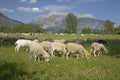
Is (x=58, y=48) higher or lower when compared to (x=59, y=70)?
higher

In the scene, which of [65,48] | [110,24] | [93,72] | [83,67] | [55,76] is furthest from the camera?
[110,24]

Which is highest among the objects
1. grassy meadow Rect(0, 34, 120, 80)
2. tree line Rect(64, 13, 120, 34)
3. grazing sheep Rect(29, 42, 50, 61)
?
tree line Rect(64, 13, 120, 34)

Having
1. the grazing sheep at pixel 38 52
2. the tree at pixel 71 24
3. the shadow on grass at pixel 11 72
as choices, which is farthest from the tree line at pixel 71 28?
the shadow on grass at pixel 11 72

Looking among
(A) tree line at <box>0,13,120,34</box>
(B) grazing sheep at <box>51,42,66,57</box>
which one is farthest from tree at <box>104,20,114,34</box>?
(B) grazing sheep at <box>51,42,66,57</box>

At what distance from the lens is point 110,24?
428 feet

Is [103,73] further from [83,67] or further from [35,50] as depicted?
[35,50]

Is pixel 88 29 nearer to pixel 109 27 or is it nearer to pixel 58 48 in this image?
pixel 109 27

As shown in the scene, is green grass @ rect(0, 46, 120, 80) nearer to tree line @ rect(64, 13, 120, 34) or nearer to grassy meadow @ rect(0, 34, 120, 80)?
grassy meadow @ rect(0, 34, 120, 80)

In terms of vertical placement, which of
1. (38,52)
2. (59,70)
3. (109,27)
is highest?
(109,27)

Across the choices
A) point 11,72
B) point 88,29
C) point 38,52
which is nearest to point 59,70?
point 11,72

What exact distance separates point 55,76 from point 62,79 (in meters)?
0.86

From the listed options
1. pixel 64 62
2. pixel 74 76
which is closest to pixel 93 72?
pixel 74 76

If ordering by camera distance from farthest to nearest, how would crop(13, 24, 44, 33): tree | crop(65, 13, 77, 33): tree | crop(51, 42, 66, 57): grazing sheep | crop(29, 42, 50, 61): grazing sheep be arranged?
crop(65, 13, 77, 33): tree < crop(13, 24, 44, 33): tree < crop(51, 42, 66, 57): grazing sheep < crop(29, 42, 50, 61): grazing sheep

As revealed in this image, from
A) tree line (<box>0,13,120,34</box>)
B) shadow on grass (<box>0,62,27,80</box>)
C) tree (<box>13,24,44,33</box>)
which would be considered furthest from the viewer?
tree (<box>13,24,44,33</box>)
